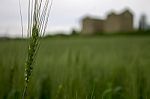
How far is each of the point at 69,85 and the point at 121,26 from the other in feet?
185

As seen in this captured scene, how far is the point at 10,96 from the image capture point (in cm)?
257

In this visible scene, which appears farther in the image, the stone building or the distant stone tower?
the stone building

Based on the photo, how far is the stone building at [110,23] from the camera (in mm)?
57156

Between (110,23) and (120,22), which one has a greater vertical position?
(120,22)

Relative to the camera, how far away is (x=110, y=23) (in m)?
58.6

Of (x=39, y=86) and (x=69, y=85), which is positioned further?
(x=39, y=86)

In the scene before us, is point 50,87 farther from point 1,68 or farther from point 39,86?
point 1,68

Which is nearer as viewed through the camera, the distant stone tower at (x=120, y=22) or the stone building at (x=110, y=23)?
the distant stone tower at (x=120, y=22)

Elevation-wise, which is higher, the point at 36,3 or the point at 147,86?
the point at 36,3

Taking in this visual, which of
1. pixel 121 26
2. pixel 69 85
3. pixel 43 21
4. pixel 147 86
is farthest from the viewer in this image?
pixel 121 26

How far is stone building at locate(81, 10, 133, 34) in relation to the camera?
→ 57.2m

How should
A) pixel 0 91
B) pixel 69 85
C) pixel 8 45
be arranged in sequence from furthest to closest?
pixel 8 45
pixel 0 91
pixel 69 85

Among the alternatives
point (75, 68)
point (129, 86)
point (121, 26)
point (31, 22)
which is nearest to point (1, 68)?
point (75, 68)

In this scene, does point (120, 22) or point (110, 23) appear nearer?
point (120, 22)
